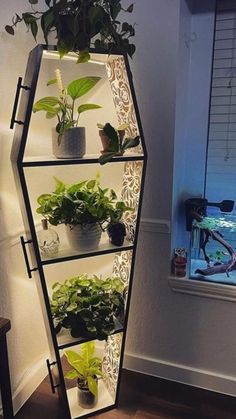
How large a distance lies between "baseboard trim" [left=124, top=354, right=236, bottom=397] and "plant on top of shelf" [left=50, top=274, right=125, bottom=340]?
0.50 meters

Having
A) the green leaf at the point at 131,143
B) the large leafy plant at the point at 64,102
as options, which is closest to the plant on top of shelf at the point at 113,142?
the green leaf at the point at 131,143

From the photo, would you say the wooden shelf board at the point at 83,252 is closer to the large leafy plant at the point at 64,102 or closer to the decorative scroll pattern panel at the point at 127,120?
the decorative scroll pattern panel at the point at 127,120

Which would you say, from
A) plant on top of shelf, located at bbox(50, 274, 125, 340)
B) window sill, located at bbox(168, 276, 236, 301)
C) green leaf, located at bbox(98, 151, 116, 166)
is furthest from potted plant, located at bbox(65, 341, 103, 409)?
green leaf, located at bbox(98, 151, 116, 166)

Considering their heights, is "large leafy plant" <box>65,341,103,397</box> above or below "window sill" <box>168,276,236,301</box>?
below

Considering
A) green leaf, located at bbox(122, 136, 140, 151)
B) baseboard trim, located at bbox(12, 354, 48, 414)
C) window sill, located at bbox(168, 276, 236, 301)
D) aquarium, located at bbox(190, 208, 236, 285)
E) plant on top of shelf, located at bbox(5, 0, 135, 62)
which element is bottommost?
baseboard trim, located at bbox(12, 354, 48, 414)

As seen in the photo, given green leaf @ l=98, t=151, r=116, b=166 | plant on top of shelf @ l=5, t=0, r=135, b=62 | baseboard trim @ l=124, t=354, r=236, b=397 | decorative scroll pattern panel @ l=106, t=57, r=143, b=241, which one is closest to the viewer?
plant on top of shelf @ l=5, t=0, r=135, b=62

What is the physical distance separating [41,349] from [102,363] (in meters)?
0.36

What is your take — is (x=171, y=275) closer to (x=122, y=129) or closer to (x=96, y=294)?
(x=96, y=294)

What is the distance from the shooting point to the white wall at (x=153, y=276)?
1.52m

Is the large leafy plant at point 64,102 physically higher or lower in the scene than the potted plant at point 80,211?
higher

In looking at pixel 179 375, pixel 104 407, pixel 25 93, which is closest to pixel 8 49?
pixel 25 93

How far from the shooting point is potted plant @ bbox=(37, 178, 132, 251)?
1347mm

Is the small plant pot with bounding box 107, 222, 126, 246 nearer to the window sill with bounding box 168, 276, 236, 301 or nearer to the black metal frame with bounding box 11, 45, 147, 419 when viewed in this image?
the black metal frame with bounding box 11, 45, 147, 419

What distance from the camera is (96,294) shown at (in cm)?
150
